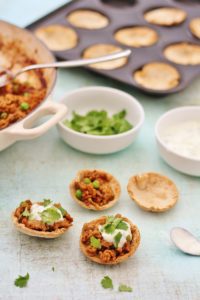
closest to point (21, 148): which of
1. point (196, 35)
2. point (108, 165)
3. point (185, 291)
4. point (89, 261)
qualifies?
point (108, 165)

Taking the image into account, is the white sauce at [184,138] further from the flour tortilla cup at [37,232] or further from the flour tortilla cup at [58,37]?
the flour tortilla cup at [58,37]

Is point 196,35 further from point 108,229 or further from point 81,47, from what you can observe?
point 108,229

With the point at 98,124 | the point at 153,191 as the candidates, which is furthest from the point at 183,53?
Result: the point at 153,191

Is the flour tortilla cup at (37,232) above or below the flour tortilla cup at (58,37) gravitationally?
above

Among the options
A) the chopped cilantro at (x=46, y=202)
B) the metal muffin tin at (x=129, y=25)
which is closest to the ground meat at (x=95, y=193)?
the chopped cilantro at (x=46, y=202)

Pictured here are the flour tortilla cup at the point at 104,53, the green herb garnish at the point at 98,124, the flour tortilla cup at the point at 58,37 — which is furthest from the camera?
the flour tortilla cup at the point at 58,37

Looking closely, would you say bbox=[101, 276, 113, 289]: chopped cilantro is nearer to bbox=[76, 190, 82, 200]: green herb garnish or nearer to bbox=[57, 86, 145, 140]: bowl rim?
bbox=[76, 190, 82, 200]: green herb garnish

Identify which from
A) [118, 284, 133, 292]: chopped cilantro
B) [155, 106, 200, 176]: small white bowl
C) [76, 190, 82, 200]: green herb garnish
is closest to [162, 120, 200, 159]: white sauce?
[155, 106, 200, 176]: small white bowl
